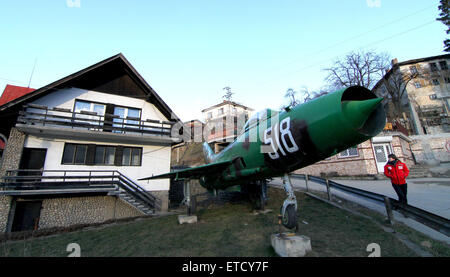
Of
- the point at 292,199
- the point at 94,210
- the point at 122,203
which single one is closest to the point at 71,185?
the point at 94,210

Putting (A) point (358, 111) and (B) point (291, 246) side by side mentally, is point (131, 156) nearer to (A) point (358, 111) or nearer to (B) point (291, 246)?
(B) point (291, 246)

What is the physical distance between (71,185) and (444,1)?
52.5 meters

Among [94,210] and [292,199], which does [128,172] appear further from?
[292,199]

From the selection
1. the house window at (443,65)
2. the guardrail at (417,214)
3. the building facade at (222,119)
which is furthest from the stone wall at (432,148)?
the house window at (443,65)

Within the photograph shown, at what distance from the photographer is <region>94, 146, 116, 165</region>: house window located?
12799 mm

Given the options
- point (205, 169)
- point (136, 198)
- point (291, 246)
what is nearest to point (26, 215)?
point (136, 198)

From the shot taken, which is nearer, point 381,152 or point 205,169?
point 205,169

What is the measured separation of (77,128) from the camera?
12547mm

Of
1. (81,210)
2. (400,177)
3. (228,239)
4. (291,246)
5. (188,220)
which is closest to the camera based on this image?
(291,246)

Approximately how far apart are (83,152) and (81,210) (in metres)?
3.64

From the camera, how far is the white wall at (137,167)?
11.5m

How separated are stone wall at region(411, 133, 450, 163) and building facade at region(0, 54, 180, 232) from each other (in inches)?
1185

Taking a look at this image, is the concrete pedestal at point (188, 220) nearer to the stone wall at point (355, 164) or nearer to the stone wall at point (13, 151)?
the stone wall at point (13, 151)

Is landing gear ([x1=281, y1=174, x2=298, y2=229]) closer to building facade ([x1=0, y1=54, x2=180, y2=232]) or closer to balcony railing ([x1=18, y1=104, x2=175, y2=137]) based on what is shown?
building facade ([x1=0, y1=54, x2=180, y2=232])
